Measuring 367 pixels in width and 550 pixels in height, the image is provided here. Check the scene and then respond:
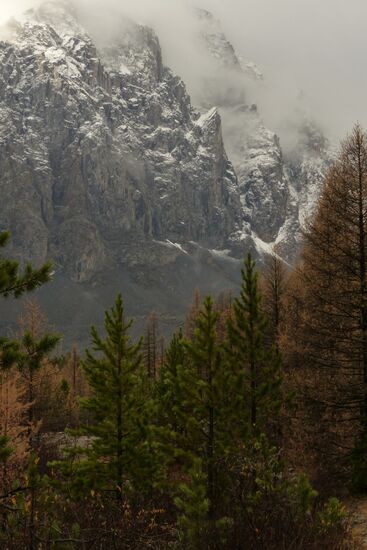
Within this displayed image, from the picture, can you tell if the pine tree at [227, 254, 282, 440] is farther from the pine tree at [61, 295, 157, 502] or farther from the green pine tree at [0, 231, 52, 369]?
the green pine tree at [0, 231, 52, 369]

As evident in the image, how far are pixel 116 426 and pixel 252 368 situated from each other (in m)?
4.23

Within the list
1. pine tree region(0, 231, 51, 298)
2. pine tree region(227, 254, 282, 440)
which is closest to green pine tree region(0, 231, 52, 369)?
pine tree region(0, 231, 51, 298)

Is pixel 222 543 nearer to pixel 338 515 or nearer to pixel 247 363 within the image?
pixel 338 515

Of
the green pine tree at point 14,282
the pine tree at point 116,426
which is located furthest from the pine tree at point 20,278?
the pine tree at point 116,426

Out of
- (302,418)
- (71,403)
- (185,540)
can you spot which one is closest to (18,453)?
(302,418)

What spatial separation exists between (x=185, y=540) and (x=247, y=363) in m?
8.31

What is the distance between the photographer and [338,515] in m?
7.19

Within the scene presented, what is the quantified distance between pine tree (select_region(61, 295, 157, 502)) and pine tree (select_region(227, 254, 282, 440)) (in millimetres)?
2861

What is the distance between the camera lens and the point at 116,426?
49.1ft

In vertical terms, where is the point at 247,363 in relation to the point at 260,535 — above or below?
above

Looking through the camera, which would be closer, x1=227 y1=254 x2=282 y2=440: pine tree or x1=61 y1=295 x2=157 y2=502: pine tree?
x1=227 y1=254 x2=282 y2=440: pine tree

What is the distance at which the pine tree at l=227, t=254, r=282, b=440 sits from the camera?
14.0 metres

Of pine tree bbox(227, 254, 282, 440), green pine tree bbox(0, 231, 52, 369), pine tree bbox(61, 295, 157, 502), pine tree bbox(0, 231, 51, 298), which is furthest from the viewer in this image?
pine tree bbox(61, 295, 157, 502)

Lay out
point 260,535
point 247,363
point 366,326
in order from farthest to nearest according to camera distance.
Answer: point 247,363 < point 366,326 < point 260,535
